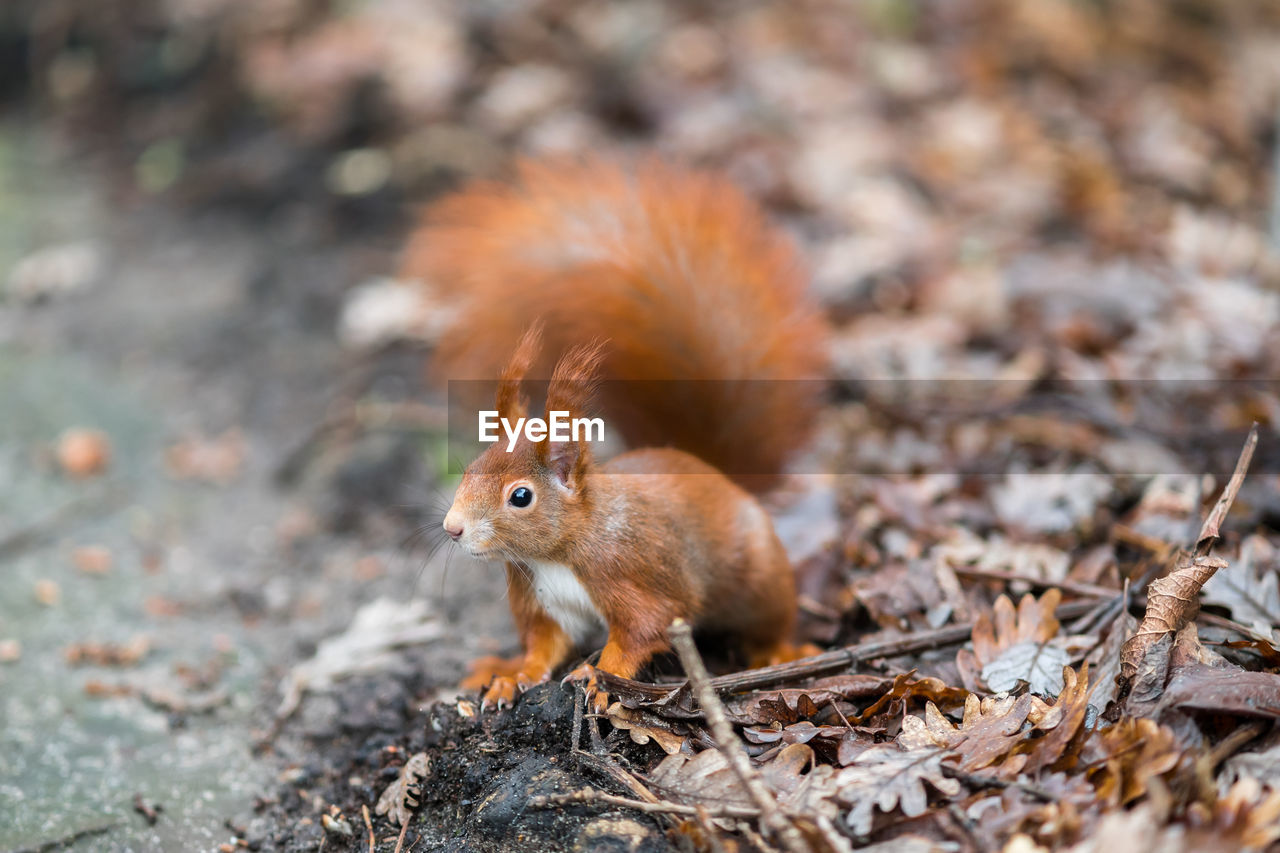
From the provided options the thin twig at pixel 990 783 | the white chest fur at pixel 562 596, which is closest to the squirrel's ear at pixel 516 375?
the white chest fur at pixel 562 596

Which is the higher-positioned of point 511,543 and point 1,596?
point 511,543

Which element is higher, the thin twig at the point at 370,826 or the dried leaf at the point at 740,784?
the dried leaf at the point at 740,784

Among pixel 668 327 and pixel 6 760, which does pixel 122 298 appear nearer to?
pixel 6 760

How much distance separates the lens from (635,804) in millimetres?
1679

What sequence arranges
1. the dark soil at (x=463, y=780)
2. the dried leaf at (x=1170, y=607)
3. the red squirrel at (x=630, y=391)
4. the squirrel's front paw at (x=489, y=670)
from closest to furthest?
the dark soil at (x=463, y=780) → the dried leaf at (x=1170, y=607) → the red squirrel at (x=630, y=391) → the squirrel's front paw at (x=489, y=670)

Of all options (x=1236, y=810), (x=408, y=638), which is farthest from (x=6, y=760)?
(x=1236, y=810)

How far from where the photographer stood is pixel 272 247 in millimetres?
4699

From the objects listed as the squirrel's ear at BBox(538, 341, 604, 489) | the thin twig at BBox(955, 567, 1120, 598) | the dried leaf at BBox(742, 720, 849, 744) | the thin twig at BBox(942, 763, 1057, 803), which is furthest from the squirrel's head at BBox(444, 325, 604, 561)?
the thin twig at BBox(955, 567, 1120, 598)

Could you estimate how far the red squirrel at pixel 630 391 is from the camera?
6.46 ft

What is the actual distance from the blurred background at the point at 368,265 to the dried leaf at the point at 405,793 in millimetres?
166

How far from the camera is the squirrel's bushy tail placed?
7.98 feet

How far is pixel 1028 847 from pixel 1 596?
2773 mm

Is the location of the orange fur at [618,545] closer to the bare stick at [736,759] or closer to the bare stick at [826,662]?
the bare stick at [826,662]

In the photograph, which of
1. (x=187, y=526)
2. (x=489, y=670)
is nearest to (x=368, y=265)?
(x=187, y=526)
